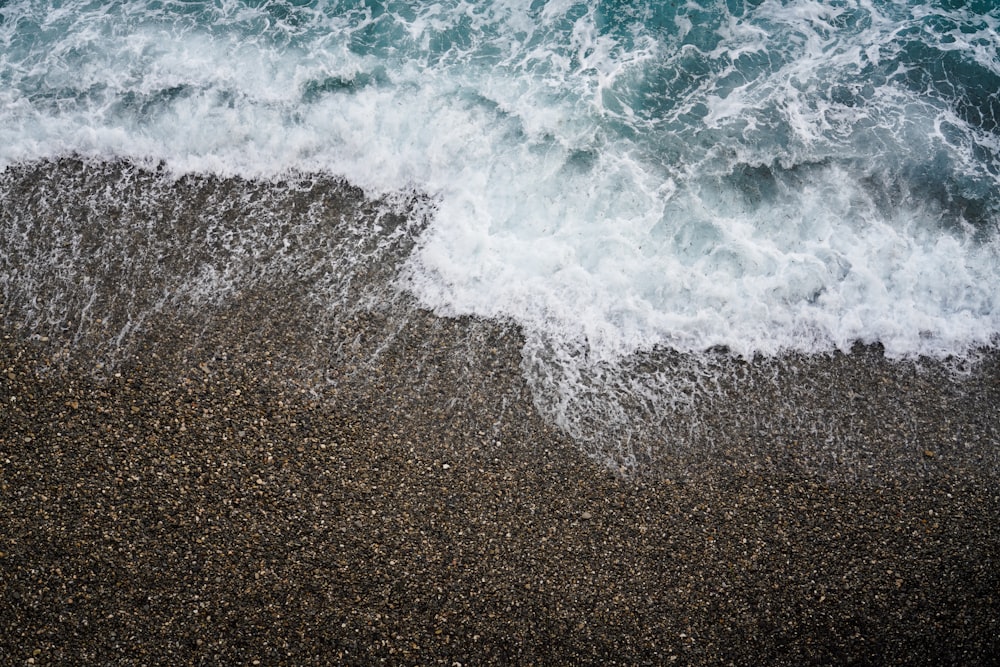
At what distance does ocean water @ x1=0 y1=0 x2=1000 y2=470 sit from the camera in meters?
7.33

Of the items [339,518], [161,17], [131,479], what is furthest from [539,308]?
[161,17]

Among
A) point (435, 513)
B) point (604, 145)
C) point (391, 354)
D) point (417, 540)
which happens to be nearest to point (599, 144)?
point (604, 145)

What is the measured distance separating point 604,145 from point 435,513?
A: 526cm

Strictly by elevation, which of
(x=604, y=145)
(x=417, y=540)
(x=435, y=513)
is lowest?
(x=417, y=540)

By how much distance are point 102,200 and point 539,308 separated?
203 inches

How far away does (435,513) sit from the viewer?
19.9 feet

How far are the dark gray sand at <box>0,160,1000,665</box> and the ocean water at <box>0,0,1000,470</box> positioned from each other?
26.4 inches

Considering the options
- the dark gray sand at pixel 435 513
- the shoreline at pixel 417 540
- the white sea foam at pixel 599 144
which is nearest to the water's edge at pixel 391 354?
the dark gray sand at pixel 435 513

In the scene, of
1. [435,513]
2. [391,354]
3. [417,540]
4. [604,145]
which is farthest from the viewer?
[604,145]

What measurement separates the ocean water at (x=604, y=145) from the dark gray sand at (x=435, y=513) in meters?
0.67

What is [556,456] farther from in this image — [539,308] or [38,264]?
[38,264]

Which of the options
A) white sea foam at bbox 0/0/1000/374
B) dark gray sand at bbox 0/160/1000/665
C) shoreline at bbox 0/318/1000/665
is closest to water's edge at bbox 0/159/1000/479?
dark gray sand at bbox 0/160/1000/665

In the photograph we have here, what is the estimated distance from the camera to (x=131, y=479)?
599cm

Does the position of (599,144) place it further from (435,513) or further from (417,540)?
(417,540)
